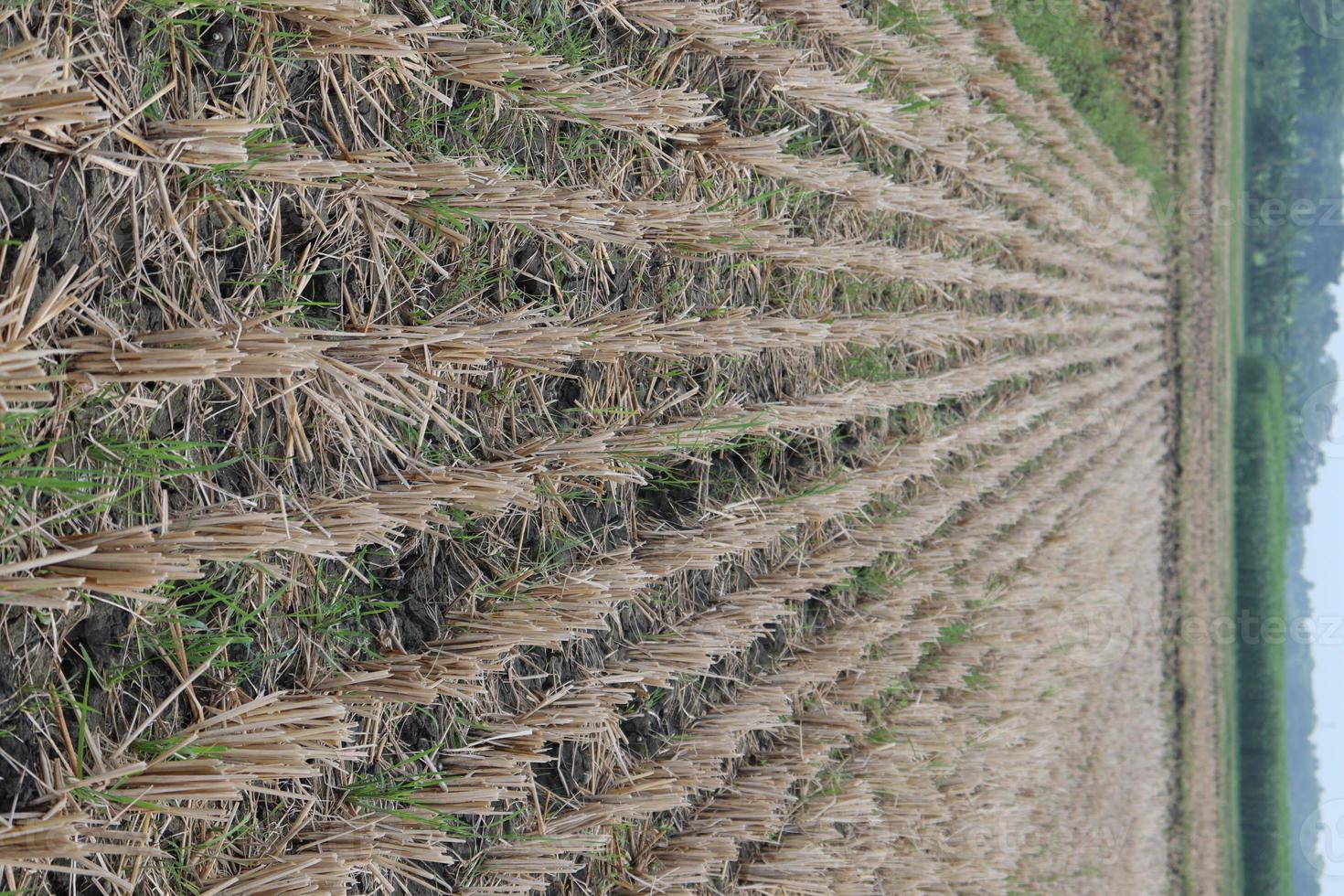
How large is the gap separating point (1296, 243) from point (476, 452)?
17.7 metres

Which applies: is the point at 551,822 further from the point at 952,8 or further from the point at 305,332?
the point at 952,8

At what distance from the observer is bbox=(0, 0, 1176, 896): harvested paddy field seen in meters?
1.24

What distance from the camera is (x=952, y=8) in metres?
4.68

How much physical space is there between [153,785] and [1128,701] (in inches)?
325

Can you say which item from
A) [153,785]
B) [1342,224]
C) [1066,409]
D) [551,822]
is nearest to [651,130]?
[551,822]

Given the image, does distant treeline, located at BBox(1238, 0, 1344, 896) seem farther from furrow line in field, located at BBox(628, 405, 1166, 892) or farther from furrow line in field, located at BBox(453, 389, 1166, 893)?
furrow line in field, located at BBox(453, 389, 1166, 893)

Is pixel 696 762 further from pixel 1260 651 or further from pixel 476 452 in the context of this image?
pixel 1260 651

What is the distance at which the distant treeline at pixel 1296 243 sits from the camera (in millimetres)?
14523

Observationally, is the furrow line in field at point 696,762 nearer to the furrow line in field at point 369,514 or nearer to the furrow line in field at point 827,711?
the furrow line in field at point 827,711

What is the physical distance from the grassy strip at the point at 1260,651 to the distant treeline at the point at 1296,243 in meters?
0.99

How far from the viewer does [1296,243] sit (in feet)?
52.2

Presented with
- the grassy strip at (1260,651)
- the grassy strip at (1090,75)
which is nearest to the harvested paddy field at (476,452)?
the grassy strip at (1090,75)

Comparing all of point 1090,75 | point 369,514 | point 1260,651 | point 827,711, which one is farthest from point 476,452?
point 1260,651

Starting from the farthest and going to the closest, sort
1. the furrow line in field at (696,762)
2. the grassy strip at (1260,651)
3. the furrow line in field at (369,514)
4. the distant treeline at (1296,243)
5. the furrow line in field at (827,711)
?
the distant treeline at (1296,243) < the grassy strip at (1260,651) < the furrow line in field at (827,711) < the furrow line in field at (696,762) < the furrow line in field at (369,514)
